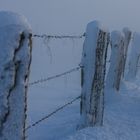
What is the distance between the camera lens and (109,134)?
21.1 feet

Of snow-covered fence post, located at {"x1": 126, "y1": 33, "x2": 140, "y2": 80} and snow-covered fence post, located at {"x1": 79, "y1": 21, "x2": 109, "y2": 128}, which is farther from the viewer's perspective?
snow-covered fence post, located at {"x1": 126, "y1": 33, "x2": 140, "y2": 80}

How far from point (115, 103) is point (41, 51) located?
68.1ft

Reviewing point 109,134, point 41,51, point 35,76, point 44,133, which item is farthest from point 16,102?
point 41,51

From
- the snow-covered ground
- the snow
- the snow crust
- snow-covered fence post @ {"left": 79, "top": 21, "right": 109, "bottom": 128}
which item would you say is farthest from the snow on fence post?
the snow

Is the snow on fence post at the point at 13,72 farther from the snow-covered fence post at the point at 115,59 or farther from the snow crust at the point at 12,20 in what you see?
the snow-covered fence post at the point at 115,59

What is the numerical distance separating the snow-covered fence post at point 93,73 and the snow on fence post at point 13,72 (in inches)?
99.2

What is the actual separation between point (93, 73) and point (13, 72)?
9.06 ft

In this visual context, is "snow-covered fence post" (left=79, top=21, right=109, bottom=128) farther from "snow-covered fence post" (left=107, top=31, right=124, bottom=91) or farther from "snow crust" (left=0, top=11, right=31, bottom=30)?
"snow-covered fence post" (left=107, top=31, right=124, bottom=91)

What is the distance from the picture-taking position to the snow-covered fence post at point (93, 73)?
650 centimetres

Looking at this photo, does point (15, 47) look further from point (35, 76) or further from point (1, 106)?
point (35, 76)

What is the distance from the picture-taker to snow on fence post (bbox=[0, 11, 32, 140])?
389 cm

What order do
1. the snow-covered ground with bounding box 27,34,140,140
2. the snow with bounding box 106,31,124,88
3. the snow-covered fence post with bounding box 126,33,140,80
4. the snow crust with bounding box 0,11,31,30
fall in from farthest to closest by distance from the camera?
the snow-covered fence post with bounding box 126,33,140,80, the snow with bounding box 106,31,124,88, the snow-covered ground with bounding box 27,34,140,140, the snow crust with bounding box 0,11,31,30

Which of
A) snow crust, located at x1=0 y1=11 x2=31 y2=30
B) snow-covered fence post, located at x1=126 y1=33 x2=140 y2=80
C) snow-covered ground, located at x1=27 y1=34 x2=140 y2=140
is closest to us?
snow crust, located at x1=0 y1=11 x2=31 y2=30

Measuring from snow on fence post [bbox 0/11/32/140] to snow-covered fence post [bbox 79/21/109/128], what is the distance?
99.2 inches
